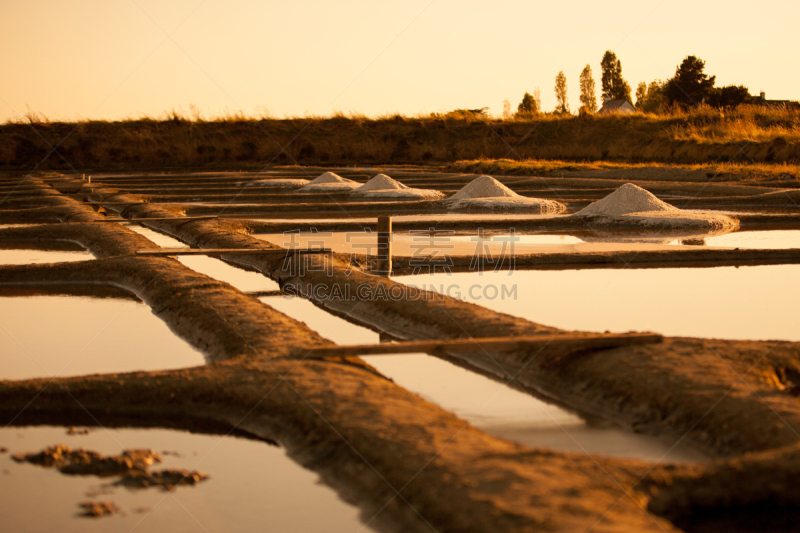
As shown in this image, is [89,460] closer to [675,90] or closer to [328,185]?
[328,185]

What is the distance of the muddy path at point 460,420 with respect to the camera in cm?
166

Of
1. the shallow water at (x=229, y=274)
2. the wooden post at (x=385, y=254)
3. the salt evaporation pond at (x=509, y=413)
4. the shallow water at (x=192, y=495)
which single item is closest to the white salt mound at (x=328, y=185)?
the shallow water at (x=229, y=274)

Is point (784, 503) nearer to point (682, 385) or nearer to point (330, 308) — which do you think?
point (682, 385)

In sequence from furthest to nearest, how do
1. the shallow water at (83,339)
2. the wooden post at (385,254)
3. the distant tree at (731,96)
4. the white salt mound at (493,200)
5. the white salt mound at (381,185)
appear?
the distant tree at (731,96) < the white salt mound at (381,185) < the white salt mound at (493,200) < the wooden post at (385,254) < the shallow water at (83,339)

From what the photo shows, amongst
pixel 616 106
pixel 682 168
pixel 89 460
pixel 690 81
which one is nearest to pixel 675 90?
pixel 690 81

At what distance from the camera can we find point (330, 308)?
13.1ft

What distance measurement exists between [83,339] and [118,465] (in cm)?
148

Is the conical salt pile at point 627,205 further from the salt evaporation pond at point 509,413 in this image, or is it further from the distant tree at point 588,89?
the distant tree at point 588,89

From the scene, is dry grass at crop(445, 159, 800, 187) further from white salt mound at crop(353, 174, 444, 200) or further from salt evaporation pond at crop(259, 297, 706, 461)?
salt evaporation pond at crop(259, 297, 706, 461)

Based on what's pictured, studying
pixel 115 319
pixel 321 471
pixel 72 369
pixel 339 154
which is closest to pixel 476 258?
pixel 115 319

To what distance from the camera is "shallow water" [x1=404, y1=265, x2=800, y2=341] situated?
136 inches

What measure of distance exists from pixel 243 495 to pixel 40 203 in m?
9.29

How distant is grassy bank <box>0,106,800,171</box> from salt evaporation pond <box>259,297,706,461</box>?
1822 cm

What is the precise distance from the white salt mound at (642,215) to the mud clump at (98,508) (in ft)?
20.9
